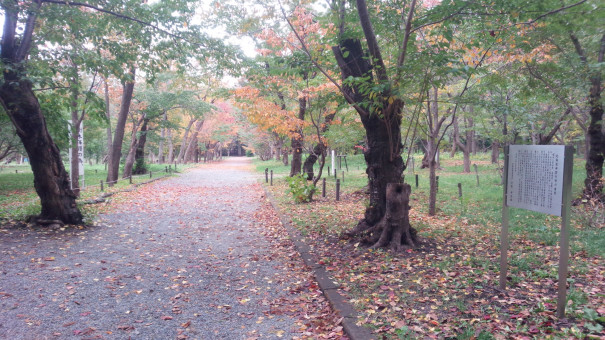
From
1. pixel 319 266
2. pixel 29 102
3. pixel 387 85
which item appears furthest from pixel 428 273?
pixel 29 102

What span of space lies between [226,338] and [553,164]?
348 cm

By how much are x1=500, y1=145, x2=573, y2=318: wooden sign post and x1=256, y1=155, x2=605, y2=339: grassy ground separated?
0.33 metres

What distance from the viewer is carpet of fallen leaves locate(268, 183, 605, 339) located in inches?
129

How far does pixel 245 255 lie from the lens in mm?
6312

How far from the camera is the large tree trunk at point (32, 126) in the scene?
7.24 metres

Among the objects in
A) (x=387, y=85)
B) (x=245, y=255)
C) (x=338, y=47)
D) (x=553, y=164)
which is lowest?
(x=245, y=255)

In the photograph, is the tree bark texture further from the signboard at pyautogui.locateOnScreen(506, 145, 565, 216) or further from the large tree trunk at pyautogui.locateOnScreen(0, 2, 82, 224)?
the large tree trunk at pyautogui.locateOnScreen(0, 2, 82, 224)

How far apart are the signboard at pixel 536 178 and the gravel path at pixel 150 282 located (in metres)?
2.60

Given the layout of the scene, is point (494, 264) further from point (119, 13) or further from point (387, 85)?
point (119, 13)

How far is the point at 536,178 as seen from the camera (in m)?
3.63

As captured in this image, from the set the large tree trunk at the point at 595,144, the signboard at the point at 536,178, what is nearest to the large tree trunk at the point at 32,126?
the signboard at the point at 536,178

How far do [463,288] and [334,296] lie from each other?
4.85 feet

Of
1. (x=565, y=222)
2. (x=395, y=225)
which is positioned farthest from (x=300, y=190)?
(x=565, y=222)

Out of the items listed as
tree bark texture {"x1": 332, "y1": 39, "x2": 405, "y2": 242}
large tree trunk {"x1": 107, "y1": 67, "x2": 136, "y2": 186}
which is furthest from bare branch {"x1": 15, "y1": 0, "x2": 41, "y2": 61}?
large tree trunk {"x1": 107, "y1": 67, "x2": 136, "y2": 186}
